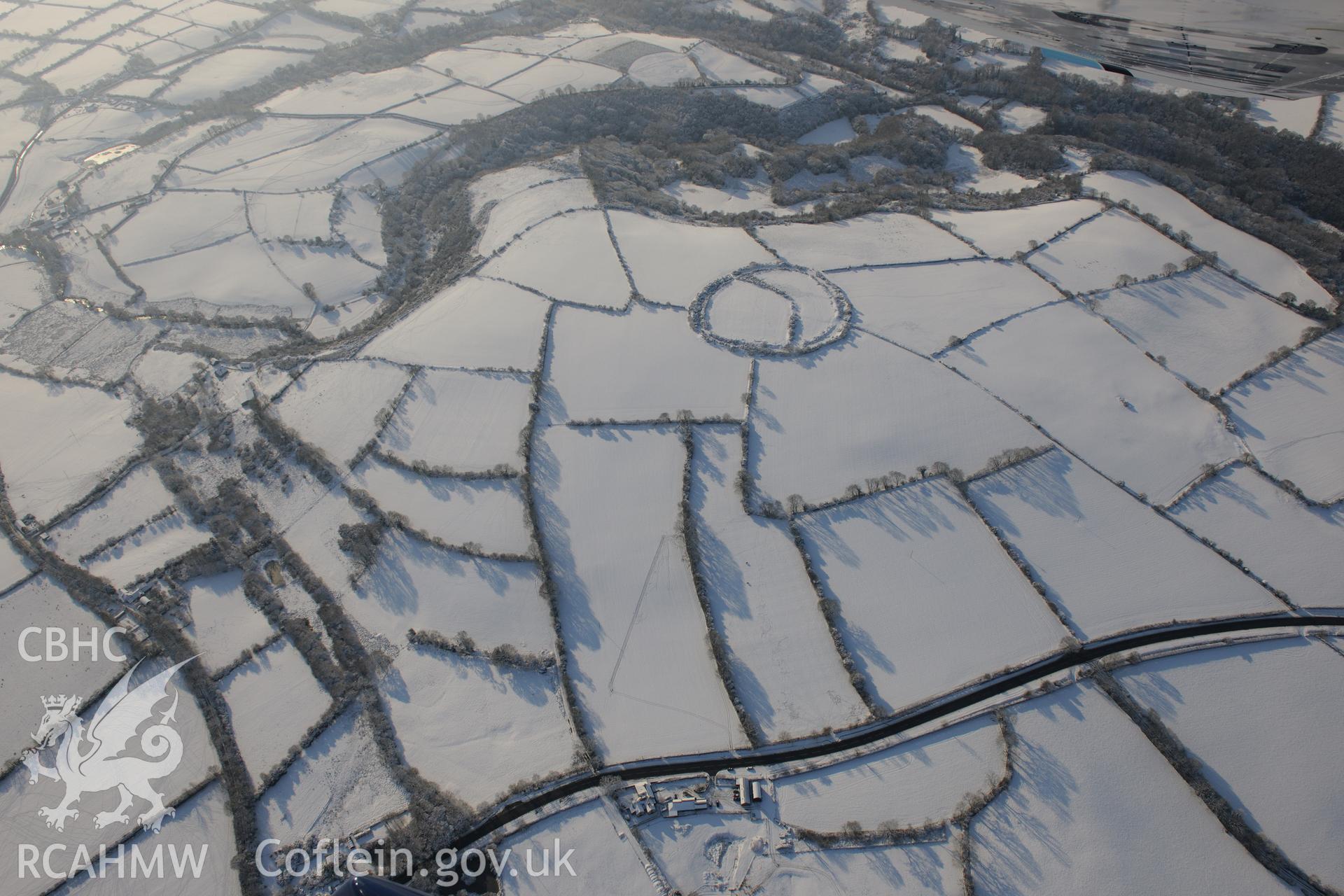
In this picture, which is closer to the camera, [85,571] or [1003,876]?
[1003,876]

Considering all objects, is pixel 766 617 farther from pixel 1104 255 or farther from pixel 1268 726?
pixel 1104 255

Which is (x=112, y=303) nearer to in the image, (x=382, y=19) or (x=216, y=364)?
(x=216, y=364)

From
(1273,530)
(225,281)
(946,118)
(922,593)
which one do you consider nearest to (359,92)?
(225,281)

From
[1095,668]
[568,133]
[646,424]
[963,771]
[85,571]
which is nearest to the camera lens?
[963,771]

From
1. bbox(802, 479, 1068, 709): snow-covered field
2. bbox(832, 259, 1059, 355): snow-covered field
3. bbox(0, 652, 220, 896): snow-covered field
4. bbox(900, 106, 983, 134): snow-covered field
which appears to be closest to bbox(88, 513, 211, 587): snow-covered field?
bbox(0, 652, 220, 896): snow-covered field

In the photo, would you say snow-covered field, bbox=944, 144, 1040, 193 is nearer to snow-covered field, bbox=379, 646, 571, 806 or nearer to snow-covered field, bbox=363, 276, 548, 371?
snow-covered field, bbox=363, 276, 548, 371

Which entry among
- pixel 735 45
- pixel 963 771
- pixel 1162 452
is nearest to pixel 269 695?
pixel 963 771

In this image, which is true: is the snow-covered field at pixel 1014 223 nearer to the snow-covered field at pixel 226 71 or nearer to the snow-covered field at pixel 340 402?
the snow-covered field at pixel 340 402
